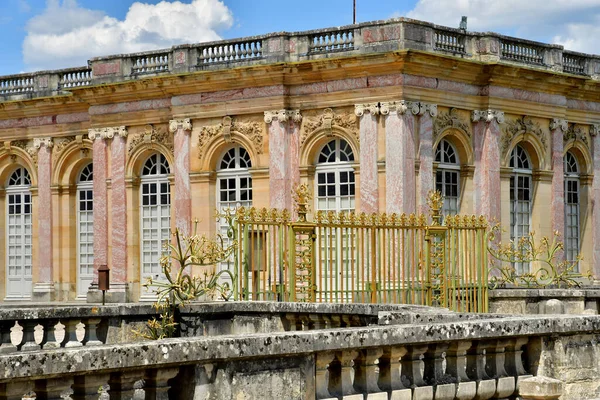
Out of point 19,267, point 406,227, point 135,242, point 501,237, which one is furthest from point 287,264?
point 19,267

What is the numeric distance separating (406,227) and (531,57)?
524 inches

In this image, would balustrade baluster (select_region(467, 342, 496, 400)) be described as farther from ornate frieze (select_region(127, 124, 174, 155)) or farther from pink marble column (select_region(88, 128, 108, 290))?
pink marble column (select_region(88, 128, 108, 290))

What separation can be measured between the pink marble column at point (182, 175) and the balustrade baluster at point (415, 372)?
A: 64.5ft

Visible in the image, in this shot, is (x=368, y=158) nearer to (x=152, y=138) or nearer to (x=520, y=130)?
(x=520, y=130)

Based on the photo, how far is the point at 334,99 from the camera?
23812mm

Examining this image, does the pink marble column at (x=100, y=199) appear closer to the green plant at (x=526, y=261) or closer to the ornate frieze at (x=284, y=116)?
the ornate frieze at (x=284, y=116)

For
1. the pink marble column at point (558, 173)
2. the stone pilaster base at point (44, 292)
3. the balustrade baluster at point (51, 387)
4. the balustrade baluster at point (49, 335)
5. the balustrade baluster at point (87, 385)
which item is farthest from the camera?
the stone pilaster base at point (44, 292)

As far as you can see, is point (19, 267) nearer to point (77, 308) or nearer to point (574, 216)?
point (574, 216)

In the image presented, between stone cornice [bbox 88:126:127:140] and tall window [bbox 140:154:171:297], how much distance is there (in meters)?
0.86

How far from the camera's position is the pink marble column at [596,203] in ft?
91.5

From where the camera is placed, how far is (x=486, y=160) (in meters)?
24.8

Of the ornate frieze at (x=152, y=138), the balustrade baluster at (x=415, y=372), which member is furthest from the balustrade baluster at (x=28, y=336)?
the ornate frieze at (x=152, y=138)

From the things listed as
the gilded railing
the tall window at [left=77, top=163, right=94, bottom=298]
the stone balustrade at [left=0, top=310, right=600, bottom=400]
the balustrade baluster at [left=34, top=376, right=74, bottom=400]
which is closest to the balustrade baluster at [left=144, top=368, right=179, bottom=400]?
the stone balustrade at [left=0, top=310, right=600, bottom=400]

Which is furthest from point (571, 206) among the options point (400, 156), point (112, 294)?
point (112, 294)
